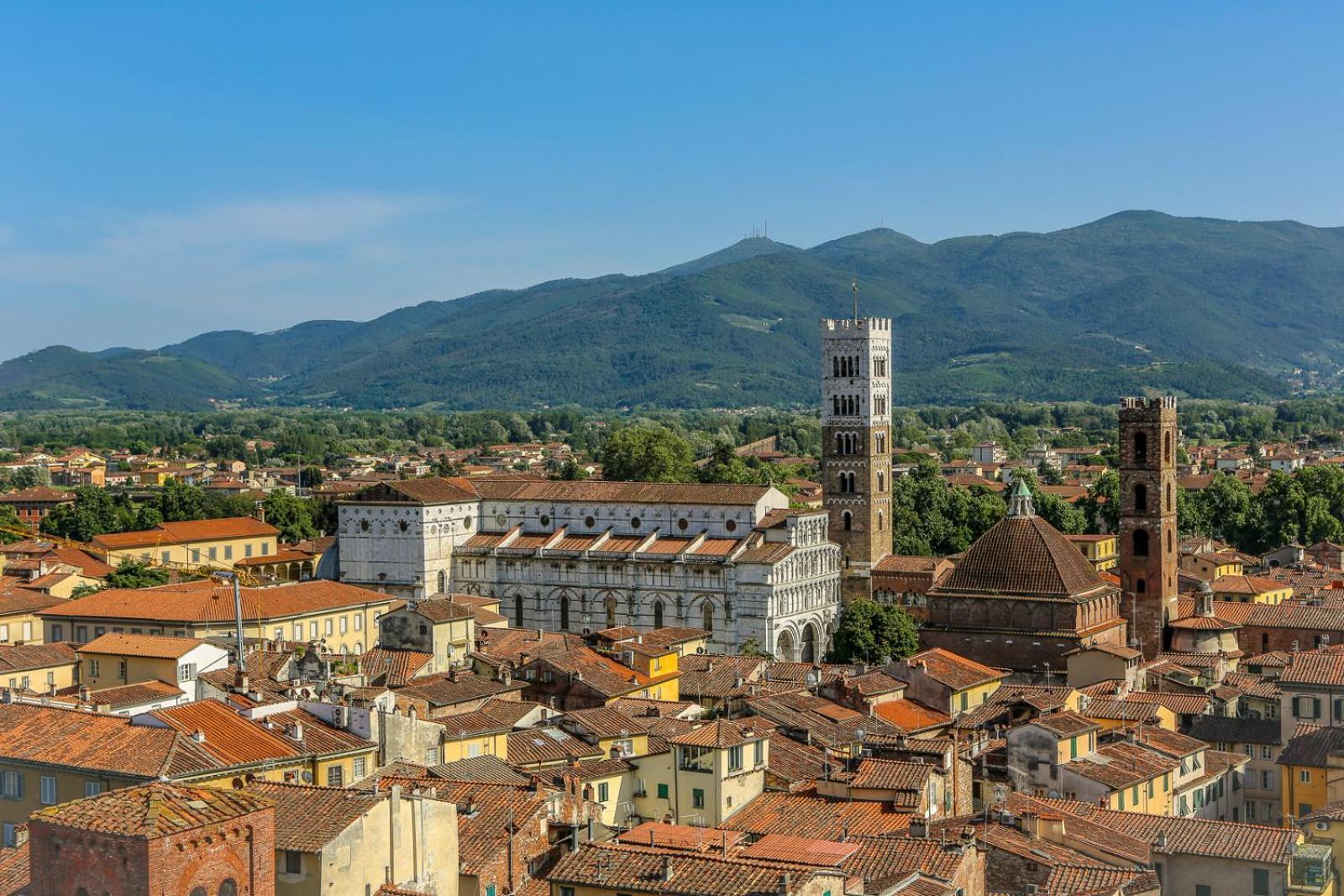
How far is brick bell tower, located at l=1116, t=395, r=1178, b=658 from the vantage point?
226 ft

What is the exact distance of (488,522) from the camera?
86562 mm

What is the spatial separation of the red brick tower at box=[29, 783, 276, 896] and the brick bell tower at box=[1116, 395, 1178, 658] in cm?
5274

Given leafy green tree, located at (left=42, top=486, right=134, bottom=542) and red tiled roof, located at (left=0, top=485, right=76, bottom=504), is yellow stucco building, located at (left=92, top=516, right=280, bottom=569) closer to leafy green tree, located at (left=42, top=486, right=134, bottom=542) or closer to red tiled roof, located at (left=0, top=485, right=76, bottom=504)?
leafy green tree, located at (left=42, top=486, right=134, bottom=542)

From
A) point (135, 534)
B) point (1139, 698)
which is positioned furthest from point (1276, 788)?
point (135, 534)

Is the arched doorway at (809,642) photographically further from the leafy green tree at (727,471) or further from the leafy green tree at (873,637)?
the leafy green tree at (727,471)

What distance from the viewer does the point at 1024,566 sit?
65812 millimetres

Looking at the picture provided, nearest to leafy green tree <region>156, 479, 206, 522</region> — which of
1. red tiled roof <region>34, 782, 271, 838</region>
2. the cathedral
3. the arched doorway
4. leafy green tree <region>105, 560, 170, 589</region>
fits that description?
leafy green tree <region>105, 560, 170, 589</region>

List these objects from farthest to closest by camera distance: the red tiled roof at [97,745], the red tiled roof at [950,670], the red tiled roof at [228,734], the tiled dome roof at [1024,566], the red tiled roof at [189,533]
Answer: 1. the red tiled roof at [189,533]
2. the tiled dome roof at [1024,566]
3. the red tiled roof at [950,670]
4. the red tiled roof at [228,734]
5. the red tiled roof at [97,745]

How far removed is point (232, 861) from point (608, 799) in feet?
42.9

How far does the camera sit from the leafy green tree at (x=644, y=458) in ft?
372

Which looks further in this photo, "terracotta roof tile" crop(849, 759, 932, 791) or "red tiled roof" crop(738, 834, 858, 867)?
"terracotta roof tile" crop(849, 759, 932, 791)

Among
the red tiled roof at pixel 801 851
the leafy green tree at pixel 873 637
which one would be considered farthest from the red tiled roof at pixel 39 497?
the red tiled roof at pixel 801 851

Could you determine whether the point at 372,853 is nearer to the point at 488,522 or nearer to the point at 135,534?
the point at 488,522

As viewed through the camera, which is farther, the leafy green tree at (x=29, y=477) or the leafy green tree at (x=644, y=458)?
the leafy green tree at (x=29, y=477)
